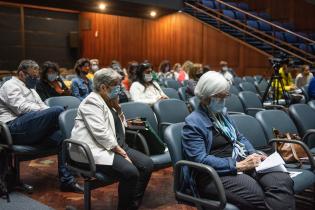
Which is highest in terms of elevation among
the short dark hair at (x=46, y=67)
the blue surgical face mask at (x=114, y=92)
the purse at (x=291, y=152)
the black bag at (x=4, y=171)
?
the short dark hair at (x=46, y=67)

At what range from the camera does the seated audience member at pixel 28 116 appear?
3.28m

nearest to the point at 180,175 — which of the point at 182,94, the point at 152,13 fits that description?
the point at 182,94

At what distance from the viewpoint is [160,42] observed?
14.8 meters

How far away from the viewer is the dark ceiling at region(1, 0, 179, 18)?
36.5 feet

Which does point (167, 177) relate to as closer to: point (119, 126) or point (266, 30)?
point (119, 126)

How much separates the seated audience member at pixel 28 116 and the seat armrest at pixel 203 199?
4.79 feet

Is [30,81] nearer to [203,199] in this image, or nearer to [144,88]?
[144,88]

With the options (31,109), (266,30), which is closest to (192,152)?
(31,109)

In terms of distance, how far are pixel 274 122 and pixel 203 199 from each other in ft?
4.68

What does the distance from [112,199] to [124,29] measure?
1236 centimetres

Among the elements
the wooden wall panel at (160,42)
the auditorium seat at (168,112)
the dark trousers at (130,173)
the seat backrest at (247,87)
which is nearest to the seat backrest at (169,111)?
the auditorium seat at (168,112)

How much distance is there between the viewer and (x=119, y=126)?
2.92 m

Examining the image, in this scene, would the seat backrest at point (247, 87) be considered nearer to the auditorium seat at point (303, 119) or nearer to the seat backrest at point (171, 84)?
the seat backrest at point (171, 84)

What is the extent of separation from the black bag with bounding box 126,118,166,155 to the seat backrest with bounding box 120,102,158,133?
0.44 metres
